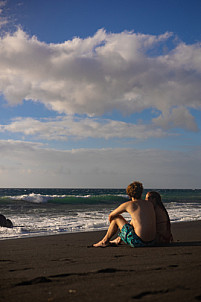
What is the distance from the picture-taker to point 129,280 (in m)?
2.87

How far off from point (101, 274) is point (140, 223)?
198 cm

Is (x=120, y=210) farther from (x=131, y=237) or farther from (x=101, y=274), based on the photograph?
(x=101, y=274)

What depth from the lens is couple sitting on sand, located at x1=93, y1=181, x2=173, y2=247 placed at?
16.8ft

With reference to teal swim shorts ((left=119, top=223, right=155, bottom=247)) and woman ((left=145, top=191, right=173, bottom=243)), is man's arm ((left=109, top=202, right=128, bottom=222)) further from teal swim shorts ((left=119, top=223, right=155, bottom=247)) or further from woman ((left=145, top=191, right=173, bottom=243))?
woman ((left=145, top=191, right=173, bottom=243))

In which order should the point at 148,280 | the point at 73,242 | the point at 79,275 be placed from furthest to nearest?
the point at 73,242
the point at 79,275
the point at 148,280

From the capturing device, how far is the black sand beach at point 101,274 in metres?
2.46

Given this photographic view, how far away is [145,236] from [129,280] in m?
2.38

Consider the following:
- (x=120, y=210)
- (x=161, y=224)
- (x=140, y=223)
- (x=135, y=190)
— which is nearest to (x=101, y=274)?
(x=140, y=223)

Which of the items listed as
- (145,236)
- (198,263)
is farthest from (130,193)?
(198,263)

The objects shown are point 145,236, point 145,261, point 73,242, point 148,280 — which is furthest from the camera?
point 73,242

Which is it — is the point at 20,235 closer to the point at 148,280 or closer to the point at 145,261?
the point at 145,261

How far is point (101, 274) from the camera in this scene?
3.22 m

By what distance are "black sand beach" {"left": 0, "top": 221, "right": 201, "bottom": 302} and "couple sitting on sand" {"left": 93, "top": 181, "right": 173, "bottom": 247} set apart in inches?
8.4

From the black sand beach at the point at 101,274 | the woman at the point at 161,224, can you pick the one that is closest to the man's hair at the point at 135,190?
the woman at the point at 161,224
